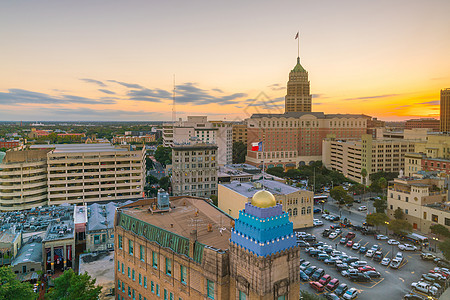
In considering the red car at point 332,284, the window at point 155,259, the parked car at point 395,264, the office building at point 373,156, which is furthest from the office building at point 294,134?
the window at point 155,259

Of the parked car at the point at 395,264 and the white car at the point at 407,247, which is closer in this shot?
the parked car at the point at 395,264

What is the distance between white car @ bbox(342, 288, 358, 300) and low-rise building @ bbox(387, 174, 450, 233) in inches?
1483

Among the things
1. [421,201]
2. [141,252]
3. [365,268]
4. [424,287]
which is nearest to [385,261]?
[365,268]

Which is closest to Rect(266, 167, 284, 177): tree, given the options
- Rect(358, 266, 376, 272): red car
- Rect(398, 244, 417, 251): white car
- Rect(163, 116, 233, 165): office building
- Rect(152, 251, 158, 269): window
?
Rect(163, 116, 233, 165): office building

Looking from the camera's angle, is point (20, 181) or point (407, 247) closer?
point (407, 247)

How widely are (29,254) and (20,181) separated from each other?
40.6 meters

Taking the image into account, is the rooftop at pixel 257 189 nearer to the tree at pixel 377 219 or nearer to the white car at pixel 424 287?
the tree at pixel 377 219

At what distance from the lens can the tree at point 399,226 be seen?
7131 centimetres

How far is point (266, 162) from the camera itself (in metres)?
170

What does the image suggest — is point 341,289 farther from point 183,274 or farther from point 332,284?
point 183,274

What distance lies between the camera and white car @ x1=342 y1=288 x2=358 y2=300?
48.5 meters

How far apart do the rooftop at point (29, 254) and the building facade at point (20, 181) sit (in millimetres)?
33442

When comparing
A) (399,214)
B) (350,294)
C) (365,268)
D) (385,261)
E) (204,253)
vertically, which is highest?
(204,253)

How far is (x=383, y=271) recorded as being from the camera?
5788 cm
